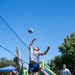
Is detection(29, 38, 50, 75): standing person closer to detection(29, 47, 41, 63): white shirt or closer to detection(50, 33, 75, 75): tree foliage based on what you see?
detection(29, 47, 41, 63): white shirt

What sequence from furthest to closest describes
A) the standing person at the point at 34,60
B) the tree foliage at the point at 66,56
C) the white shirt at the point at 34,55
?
1. the tree foliage at the point at 66,56
2. the white shirt at the point at 34,55
3. the standing person at the point at 34,60

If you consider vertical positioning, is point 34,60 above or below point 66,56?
below

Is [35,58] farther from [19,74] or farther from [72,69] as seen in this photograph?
[72,69]

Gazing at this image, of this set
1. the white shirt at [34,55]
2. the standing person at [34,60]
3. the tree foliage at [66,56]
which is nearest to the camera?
the standing person at [34,60]

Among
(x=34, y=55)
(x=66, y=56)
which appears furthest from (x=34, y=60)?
(x=66, y=56)

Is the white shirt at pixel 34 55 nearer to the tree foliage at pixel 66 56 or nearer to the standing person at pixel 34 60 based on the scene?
the standing person at pixel 34 60

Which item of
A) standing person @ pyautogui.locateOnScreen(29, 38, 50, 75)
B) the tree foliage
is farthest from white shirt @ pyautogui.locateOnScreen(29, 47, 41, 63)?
the tree foliage

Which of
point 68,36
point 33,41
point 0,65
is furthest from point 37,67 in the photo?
point 68,36

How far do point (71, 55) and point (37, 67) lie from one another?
130ft

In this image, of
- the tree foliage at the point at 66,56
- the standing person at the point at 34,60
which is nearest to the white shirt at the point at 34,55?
the standing person at the point at 34,60

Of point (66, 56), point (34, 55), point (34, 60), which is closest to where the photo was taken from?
point (34, 60)

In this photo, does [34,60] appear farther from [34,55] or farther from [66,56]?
[66,56]

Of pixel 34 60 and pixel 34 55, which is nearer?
pixel 34 60

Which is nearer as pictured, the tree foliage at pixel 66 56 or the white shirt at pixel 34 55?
the white shirt at pixel 34 55
